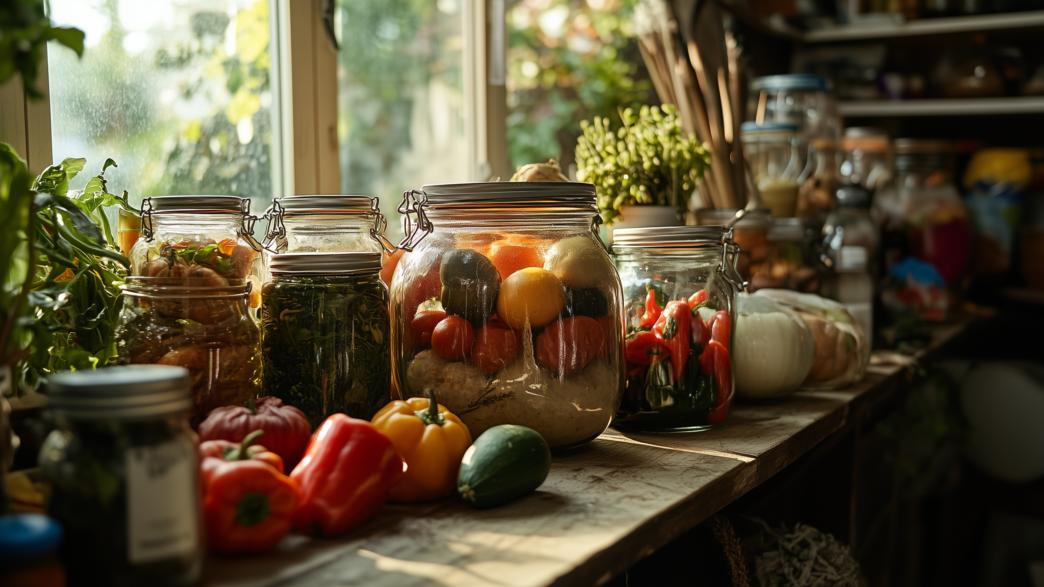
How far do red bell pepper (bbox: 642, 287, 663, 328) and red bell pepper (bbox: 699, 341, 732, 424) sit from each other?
7 cm

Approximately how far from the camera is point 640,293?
1032 mm

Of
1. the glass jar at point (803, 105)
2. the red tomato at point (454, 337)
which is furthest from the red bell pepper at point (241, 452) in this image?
the glass jar at point (803, 105)

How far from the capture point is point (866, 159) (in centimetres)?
224

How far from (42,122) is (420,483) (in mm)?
639

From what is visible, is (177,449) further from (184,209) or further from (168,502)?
(184,209)

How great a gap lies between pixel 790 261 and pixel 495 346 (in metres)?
0.82

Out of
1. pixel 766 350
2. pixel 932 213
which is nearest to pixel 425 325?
pixel 766 350

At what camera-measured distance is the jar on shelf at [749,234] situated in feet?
4.56

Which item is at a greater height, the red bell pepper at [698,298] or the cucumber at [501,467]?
the red bell pepper at [698,298]

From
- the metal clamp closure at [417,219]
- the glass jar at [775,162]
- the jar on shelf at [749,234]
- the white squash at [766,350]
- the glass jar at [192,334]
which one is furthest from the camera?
the glass jar at [775,162]

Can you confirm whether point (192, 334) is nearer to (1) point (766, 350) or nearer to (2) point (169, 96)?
(2) point (169, 96)

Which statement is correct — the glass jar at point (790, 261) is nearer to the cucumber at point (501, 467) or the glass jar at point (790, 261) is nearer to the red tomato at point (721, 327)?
the red tomato at point (721, 327)

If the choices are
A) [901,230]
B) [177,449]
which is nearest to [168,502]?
[177,449]

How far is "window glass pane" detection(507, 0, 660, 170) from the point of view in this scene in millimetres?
2189
